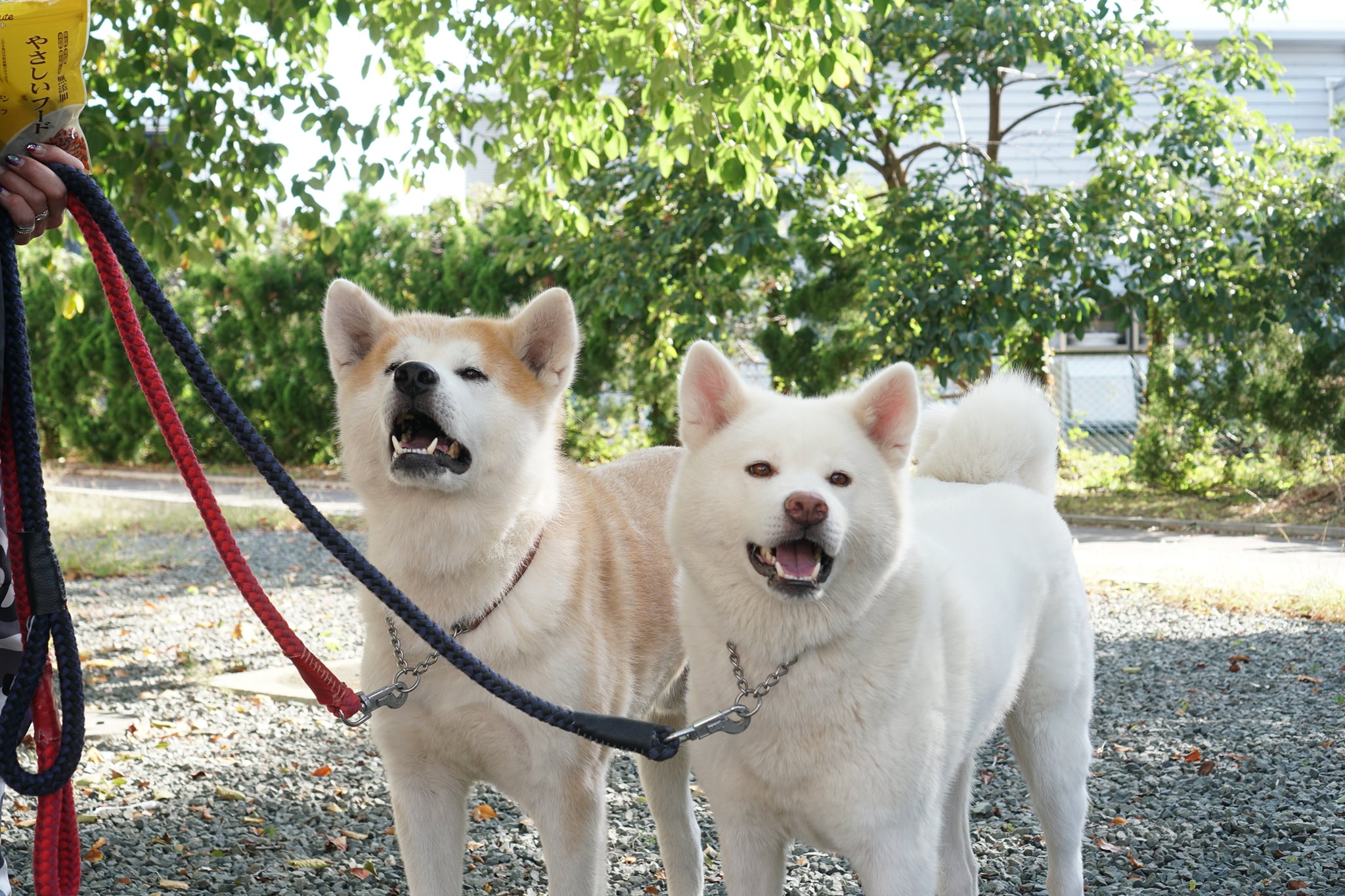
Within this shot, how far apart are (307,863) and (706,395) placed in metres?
2.09

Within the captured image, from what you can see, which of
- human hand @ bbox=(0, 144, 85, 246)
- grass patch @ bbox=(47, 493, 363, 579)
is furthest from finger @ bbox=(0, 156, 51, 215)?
grass patch @ bbox=(47, 493, 363, 579)

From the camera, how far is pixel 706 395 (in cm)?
243

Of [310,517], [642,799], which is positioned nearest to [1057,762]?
[642,799]

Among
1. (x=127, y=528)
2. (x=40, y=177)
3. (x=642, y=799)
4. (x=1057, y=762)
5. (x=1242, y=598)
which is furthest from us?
(x=127, y=528)

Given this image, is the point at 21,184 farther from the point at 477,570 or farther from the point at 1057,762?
the point at 1057,762

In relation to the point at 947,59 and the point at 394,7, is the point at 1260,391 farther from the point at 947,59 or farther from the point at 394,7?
the point at 394,7

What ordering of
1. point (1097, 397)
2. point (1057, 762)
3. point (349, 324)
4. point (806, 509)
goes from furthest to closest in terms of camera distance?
point (1097, 397), point (1057, 762), point (349, 324), point (806, 509)

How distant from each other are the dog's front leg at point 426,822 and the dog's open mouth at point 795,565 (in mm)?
910

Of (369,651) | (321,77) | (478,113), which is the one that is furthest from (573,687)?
(478,113)

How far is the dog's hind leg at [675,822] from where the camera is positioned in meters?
2.98

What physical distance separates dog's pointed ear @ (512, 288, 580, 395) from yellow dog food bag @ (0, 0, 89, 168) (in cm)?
112

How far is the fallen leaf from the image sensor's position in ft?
11.1

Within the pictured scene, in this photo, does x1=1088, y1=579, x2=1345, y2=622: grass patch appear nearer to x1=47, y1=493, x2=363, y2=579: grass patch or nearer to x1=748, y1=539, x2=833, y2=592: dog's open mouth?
x1=748, y1=539, x2=833, y2=592: dog's open mouth

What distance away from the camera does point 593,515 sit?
2.92 meters
